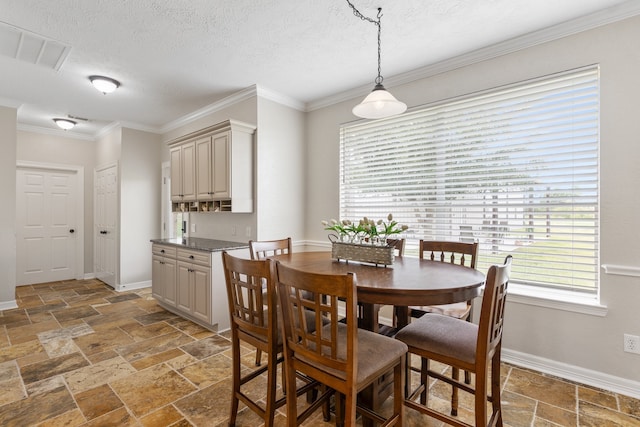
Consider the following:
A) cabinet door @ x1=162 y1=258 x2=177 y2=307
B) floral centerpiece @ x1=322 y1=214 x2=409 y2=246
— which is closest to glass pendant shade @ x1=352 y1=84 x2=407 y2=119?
floral centerpiece @ x1=322 y1=214 x2=409 y2=246

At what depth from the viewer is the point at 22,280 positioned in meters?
5.23

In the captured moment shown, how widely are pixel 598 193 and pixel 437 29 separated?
1790mm

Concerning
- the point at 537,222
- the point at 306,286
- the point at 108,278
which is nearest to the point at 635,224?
the point at 537,222

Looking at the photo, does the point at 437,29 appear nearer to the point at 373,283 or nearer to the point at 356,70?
the point at 356,70

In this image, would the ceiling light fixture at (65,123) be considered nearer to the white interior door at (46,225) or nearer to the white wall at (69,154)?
the white wall at (69,154)

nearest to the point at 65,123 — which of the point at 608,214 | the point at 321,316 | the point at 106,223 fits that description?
the point at 106,223

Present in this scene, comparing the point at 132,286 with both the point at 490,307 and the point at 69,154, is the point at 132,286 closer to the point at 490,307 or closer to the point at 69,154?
the point at 69,154

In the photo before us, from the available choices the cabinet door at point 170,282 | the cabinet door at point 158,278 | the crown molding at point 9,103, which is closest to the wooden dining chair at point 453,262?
the cabinet door at point 170,282

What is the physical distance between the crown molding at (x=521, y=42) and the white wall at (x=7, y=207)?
14.9 feet

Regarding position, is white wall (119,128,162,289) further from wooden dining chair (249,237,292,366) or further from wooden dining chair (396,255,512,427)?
wooden dining chair (396,255,512,427)

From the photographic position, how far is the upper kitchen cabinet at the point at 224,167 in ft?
11.7

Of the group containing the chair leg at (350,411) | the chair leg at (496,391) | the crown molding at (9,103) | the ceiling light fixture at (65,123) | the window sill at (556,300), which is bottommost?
the chair leg at (496,391)

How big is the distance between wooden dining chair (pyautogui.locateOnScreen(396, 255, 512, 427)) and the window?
1186 millimetres

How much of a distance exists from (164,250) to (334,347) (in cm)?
327
